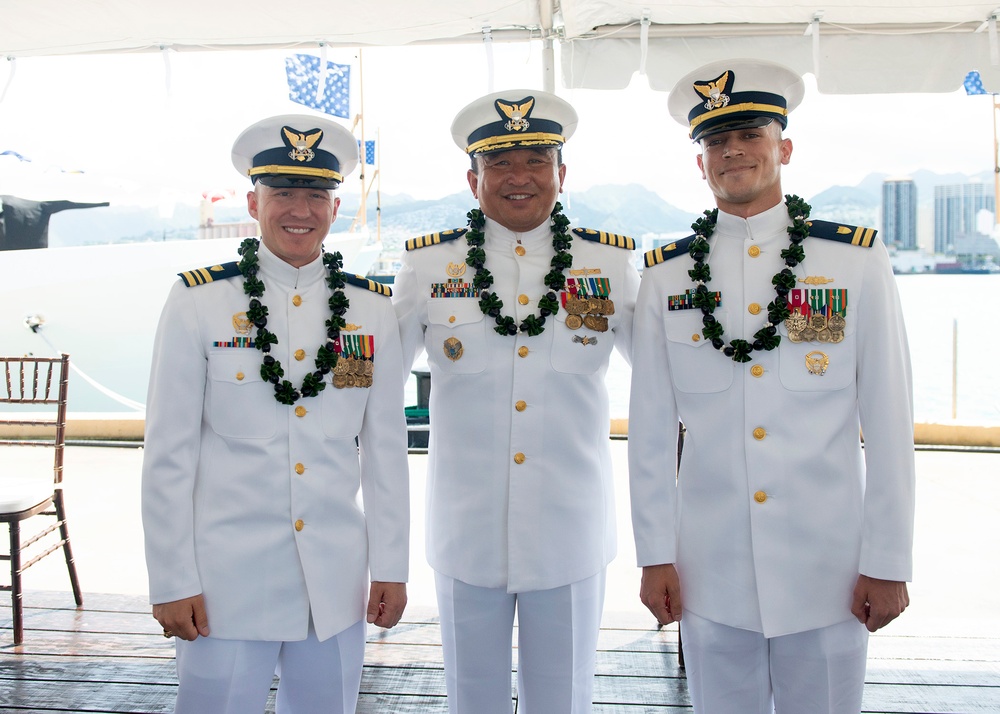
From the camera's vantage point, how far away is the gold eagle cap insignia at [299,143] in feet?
5.74

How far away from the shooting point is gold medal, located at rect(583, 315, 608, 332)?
1972mm

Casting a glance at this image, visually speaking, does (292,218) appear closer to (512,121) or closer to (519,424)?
(512,121)

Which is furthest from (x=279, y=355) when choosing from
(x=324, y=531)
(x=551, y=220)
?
(x=551, y=220)

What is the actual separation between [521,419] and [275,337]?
61cm

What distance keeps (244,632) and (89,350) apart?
50.3 ft

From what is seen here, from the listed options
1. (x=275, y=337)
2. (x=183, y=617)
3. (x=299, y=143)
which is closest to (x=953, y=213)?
(x=299, y=143)

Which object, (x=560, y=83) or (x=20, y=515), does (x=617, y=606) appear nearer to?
(x=560, y=83)

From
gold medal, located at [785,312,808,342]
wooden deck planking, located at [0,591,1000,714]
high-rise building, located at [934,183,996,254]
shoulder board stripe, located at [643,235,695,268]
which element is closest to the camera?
gold medal, located at [785,312,808,342]

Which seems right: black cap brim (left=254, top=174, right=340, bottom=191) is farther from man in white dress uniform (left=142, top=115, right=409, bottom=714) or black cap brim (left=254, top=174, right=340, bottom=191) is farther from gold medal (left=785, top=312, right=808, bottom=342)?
gold medal (left=785, top=312, right=808, bottom=342)

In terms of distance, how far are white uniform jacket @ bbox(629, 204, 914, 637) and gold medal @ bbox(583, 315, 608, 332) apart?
0.20 m

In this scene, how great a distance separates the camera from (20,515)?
299cm

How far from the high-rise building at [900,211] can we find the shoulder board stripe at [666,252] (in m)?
43.4

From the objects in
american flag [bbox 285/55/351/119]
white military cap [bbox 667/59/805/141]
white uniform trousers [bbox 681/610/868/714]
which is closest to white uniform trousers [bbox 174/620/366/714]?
white uniform trousers [bbox 681/610/868/714]

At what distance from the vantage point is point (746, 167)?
65.9 inches
